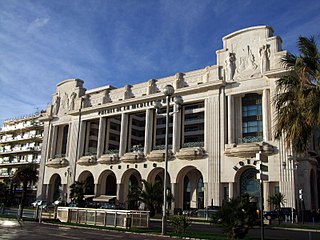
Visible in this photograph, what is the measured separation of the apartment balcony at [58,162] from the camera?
5800 centimetres

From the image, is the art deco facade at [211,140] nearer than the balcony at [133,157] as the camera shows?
Yes

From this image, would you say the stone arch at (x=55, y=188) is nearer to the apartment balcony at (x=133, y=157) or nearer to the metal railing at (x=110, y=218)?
the apartment balcony at (x=133, y=157)

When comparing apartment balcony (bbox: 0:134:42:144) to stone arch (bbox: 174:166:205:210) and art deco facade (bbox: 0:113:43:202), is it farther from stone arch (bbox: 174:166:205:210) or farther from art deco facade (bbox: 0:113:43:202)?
stone arch (bbox: 174:166:205:210)

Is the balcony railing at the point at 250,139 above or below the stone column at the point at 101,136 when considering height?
below

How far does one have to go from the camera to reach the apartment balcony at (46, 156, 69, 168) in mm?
58000

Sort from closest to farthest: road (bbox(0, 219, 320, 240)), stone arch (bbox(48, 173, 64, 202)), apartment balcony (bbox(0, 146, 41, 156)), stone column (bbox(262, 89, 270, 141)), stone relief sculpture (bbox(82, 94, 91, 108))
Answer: road (bbox(0, 219, 320, 240)) → stone column (bbox(262, 89, 270, 141)) → stone relief sculpture (bbox(82, 94, 91, 108)) → stone arch (bbox(48, 173, 64, 202)) → apartment balcony (bbox(0, 146, 41, 156))

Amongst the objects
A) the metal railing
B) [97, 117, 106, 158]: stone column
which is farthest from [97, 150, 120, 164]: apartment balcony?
the metal railing

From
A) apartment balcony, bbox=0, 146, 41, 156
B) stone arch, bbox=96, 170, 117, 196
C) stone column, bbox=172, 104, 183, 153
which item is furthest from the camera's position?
apartment balcony, bbox=0, 146, 41, 156

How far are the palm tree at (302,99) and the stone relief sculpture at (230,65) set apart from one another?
75.9 feet

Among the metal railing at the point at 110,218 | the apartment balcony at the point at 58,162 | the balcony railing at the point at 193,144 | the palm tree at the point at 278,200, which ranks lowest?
the metal railing at the point at 110,218

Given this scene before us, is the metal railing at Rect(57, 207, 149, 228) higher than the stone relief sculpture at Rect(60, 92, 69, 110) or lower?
lower

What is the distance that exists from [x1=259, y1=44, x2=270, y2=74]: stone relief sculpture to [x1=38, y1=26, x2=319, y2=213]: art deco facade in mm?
115

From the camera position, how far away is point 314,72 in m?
19.0

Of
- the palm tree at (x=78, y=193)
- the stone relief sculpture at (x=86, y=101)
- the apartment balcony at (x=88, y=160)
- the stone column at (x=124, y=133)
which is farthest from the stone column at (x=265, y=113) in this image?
the stone relief sculpture at (x=86, y=101)
